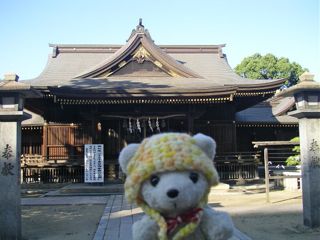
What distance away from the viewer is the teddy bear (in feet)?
9.11

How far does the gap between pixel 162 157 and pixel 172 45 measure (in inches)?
858

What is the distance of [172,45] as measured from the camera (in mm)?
24016

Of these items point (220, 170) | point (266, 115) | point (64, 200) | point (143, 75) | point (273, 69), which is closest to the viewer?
point (64, 200)

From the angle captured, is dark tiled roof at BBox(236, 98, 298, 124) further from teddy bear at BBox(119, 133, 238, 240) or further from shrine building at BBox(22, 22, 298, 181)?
teddy bear at BBox(119, 133, 238, 240)

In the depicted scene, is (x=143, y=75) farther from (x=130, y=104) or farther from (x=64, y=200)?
(x=64, y=200)

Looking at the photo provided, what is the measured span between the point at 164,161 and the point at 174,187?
0.66 feet

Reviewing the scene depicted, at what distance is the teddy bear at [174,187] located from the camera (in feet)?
9.11

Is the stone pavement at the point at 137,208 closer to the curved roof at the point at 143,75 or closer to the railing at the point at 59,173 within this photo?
the railing at the point at 59,173

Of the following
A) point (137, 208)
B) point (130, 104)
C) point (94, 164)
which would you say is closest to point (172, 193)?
point (137, 208)

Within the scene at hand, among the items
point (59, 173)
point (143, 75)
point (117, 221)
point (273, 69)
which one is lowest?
point (117, 221)

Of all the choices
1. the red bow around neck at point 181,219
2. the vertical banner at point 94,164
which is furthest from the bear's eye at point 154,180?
the vertical banner at point 94,164

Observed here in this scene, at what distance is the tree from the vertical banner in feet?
111

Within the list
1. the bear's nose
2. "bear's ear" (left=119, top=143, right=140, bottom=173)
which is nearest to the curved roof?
"bear's ear" (left=119, top=143, right=140, bottom=173)

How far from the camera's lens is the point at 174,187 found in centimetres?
272
